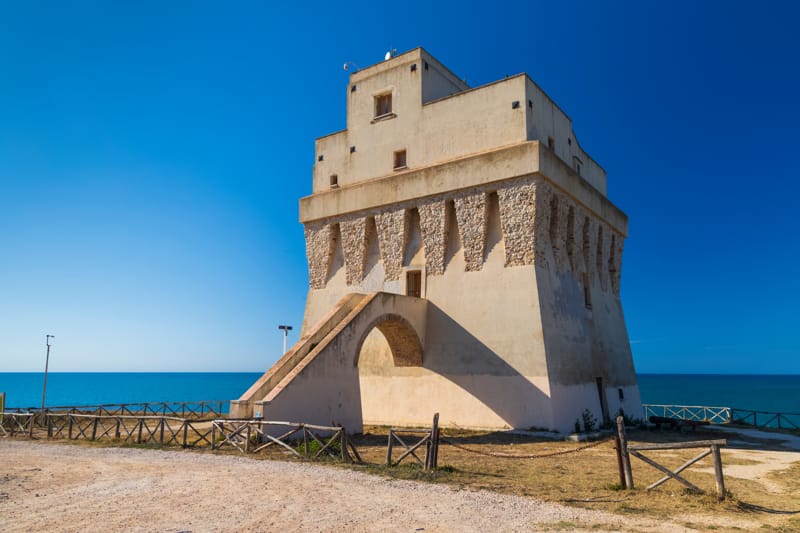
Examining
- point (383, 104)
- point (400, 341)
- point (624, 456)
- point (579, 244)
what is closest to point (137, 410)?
point (400, 341)

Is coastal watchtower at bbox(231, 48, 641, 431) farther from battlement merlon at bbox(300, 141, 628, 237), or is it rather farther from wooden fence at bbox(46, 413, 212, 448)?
wooden fence at bbox(46, 413, 212, 448)

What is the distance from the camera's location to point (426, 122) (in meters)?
25.7

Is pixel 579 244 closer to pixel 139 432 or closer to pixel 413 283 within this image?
pixel 413 283

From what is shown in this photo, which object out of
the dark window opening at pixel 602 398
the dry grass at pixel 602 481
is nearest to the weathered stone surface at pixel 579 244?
the dark window opening at pixel 602 398

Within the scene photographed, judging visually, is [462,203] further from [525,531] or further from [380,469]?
[525,531]

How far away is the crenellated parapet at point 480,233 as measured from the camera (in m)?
22.1

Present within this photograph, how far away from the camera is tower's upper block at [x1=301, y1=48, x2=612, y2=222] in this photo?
23.5 metres

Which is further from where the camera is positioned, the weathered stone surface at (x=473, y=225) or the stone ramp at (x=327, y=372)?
the weathered stone surface at (x=473, y=225)

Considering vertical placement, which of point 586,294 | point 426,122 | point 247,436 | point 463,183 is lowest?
point 247,436

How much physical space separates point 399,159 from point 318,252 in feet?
20.2

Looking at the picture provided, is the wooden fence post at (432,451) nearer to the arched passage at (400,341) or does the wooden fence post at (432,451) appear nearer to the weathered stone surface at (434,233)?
the arched passage at (400,341)

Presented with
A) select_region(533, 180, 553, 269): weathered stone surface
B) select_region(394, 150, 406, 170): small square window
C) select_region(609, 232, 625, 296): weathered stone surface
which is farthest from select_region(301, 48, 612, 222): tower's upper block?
select_region(533, 180, 553, 269): weathered stone surface

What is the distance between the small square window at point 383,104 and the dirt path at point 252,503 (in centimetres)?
1887

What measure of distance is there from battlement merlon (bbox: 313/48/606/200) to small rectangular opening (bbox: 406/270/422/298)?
487 centimetres
